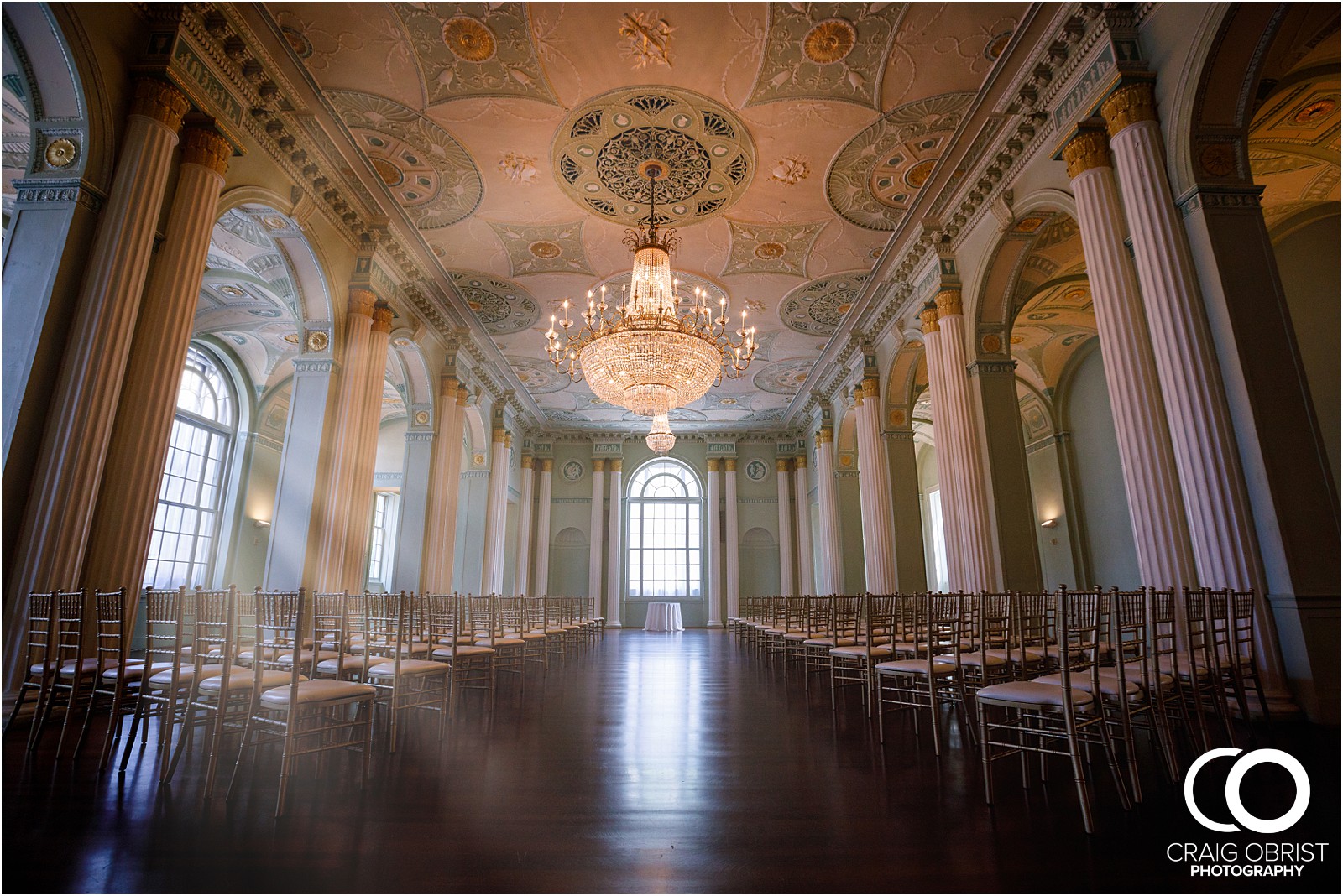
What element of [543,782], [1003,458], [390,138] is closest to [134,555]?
[543,782]

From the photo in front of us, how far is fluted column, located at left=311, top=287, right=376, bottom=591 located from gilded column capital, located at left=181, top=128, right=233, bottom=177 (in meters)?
2.73

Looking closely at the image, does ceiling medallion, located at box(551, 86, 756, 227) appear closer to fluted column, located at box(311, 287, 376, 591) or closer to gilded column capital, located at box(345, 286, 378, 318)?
gilded column capital, located at box(345, 286, 378, 318)

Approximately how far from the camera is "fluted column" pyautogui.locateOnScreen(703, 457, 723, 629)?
17719mm

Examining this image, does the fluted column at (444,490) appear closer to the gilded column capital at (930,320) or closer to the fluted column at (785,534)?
the gilded column capital at (930,320)

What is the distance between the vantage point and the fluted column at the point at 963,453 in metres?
6.89

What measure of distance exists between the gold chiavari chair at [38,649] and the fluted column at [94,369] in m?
0.09

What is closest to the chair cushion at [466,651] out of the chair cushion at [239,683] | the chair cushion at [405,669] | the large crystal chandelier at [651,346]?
the chair cushion at [405,669]

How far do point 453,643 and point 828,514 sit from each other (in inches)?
419

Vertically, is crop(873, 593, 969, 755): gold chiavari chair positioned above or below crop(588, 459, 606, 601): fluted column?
below

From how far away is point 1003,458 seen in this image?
702cm

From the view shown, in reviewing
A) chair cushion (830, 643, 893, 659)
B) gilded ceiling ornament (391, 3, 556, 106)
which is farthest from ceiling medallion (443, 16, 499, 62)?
chair cushion (830, 643, 893, 659)

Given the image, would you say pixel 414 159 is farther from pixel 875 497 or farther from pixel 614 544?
pixel 614 544

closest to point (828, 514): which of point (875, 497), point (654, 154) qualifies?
point (875, 497)

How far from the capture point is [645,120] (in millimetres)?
6641
